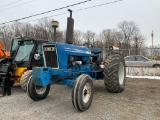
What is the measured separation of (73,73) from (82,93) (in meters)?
1.35

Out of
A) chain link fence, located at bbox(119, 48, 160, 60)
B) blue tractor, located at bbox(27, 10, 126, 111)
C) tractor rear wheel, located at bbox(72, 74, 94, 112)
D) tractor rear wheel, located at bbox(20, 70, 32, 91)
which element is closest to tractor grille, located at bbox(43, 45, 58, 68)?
blue tractor, located at bbox(27, 10, 126, 111)

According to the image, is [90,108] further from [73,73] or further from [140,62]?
[140,62]

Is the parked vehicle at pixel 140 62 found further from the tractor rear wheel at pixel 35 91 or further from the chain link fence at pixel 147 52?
the tractor rear wheel at pixel 35 91

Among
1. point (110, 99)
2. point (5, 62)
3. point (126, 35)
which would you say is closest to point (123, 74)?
point (110, 99)

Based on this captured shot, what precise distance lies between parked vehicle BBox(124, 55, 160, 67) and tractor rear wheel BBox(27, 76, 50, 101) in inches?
422

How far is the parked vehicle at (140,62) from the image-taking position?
16447mm

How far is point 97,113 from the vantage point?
18.3ft

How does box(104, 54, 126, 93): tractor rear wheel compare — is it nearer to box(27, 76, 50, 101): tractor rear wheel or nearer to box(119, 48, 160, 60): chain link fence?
box(27, 76, 50, 101): tractor rear wheel

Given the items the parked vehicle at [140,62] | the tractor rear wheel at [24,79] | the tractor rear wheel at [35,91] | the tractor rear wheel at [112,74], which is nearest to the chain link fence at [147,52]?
the parked vehicle at [140,62]

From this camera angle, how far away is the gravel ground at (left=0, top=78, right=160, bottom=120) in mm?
5359

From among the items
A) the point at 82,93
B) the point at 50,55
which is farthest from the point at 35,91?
the point at 82,93

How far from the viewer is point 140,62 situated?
656 inches

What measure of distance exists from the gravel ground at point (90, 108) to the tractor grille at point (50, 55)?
1206mm

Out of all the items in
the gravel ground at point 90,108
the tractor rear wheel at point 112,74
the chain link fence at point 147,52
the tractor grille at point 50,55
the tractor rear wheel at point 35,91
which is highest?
the chain link fence at point 147,52
